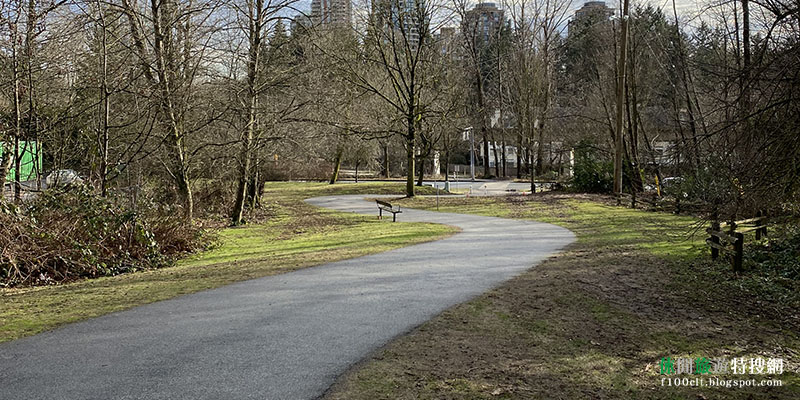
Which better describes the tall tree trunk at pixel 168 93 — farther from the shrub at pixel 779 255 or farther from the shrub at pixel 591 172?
the shrub at pixel 591 172

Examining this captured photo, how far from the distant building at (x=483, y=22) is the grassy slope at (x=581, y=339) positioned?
37.3m

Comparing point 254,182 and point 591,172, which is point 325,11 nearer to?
point 254,182

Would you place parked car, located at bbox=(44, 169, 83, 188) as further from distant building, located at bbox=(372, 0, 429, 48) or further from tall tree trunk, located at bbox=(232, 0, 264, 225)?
distant building, located at bbox=(372, 0, 429, 48)

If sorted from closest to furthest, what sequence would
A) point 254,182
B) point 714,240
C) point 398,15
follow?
point 714,240, point 254,182, point 398,15

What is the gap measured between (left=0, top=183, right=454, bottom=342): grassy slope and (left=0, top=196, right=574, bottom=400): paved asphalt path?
55cm

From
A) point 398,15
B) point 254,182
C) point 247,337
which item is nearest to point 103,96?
point 247,337

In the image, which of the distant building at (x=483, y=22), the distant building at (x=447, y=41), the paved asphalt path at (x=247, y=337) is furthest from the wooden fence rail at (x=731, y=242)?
the distant building at (x=483, y=22)

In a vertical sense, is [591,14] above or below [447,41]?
above

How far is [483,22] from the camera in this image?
56062 mm

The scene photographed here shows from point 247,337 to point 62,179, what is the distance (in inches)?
358

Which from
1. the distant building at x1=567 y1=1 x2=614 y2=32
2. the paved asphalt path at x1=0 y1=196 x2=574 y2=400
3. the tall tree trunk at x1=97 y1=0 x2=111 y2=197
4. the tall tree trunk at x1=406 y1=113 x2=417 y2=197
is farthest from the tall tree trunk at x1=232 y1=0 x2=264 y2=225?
the distant building at x1=567 y1=1 x2=614 y2=32

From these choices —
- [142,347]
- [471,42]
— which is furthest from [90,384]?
[471,42]

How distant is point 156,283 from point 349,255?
4125 millimetres

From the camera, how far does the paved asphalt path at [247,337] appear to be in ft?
16.2
